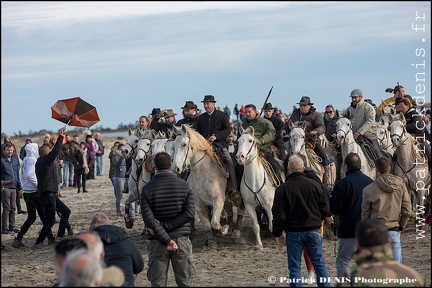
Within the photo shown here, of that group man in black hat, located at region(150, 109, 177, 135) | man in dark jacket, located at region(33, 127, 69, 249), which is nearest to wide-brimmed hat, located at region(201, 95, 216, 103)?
man in black hat, located at region(150, 109, 177, 135)

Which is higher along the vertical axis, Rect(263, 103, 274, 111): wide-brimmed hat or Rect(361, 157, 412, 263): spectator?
Rect(263, 103, 274, 111): wide-brimmed hat

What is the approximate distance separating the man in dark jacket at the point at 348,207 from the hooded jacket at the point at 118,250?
3.00 metres

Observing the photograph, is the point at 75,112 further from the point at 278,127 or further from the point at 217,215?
the point at 278,127

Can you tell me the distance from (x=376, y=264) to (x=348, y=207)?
13.4 feet

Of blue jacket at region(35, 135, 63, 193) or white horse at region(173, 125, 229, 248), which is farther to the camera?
blue jacket at region(35, 135, 63, 193)

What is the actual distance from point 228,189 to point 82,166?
605 inches

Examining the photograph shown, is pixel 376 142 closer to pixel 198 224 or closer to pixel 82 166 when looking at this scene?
pixel 198 224

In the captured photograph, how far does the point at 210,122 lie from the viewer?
57.9 feet

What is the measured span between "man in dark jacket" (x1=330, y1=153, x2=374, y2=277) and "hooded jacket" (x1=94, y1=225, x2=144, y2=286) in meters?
3.00

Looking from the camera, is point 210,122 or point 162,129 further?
point 162,129

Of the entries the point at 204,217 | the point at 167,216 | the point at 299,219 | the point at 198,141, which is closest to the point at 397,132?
the point at 198,141

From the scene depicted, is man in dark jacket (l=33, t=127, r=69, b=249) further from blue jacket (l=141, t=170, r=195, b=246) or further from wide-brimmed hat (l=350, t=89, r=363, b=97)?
blue jacket (l=141, t=170, r=195, b=246)

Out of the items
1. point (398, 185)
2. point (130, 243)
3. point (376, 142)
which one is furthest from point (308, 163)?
point (130, 243)

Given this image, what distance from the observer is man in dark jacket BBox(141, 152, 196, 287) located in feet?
34.3
